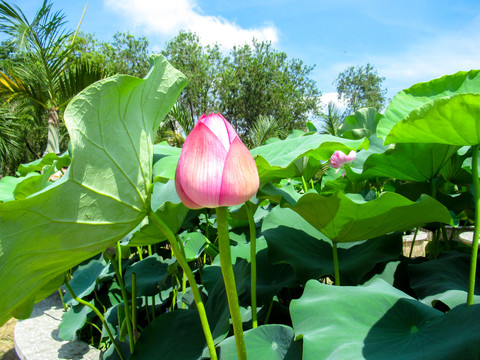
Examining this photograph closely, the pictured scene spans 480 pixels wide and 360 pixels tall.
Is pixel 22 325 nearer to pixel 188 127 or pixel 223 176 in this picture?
pixel 223 176

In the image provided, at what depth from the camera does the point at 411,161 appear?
68cm

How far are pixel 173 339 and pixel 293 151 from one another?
1.50 feet

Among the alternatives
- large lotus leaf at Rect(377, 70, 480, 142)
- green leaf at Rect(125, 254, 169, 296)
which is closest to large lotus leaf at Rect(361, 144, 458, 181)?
large lotus leaf at Rect(377, 70, 480, 142)

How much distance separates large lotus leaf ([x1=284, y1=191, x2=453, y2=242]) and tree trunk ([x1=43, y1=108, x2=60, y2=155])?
5.82 metres

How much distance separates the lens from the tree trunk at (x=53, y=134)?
582cm

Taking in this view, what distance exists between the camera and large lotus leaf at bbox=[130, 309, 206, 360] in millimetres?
655

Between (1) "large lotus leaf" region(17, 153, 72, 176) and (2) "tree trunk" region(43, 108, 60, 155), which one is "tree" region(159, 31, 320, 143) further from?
(1) "large lotus leaf" region(17, 153, 72, 176)

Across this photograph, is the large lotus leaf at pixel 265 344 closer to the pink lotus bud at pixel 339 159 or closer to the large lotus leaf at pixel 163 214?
the large lotus leaf at pixel 163 214

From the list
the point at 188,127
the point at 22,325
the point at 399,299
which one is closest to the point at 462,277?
the point at 399,299

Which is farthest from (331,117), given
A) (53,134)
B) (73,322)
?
(73,322)

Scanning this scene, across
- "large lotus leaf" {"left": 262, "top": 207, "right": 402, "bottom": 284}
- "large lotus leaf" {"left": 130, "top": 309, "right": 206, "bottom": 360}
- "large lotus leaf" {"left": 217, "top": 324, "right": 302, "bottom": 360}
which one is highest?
"large lotus leaf" {"left": 262, "top": 207, "right": 402, "bottom": 284}

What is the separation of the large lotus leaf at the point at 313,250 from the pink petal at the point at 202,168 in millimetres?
356

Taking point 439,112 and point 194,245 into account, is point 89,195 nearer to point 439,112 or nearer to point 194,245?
point 439,112

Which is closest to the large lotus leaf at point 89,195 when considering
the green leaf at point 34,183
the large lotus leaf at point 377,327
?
the large lotus leaf at point 377,327
